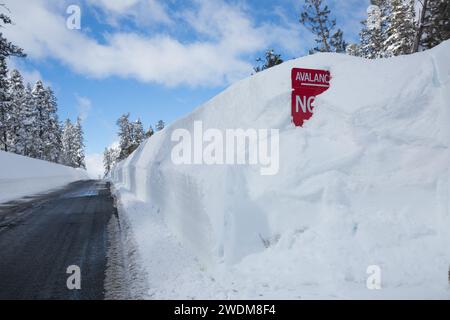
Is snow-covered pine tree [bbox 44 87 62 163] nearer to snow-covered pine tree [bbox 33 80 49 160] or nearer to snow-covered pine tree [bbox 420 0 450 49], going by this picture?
snow-covered pine tree [bbox 33 80 49 160]

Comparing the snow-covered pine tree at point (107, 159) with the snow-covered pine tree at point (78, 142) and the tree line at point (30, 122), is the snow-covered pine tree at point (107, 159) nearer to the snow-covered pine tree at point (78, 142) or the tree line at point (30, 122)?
the snow-covered pine tree at point (78, 142)

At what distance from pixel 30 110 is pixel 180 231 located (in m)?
57.2

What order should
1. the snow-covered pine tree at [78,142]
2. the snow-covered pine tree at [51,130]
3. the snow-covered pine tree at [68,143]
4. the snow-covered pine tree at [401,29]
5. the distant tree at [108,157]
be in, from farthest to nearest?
1. the distant tree at [108,157]
2. the snow-covered pine tree at [78,142]
3. the snow-covered pine tree at [68,143]
4. the snow-covered pine tree at [51,130]
5. the snow-covered pine tree at [401,29]

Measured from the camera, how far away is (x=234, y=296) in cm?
382

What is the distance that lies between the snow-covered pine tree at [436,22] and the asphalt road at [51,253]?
1926 centimetres

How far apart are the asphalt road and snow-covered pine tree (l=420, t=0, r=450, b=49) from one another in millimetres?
19255

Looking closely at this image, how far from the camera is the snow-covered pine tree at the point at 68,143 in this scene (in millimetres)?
89250

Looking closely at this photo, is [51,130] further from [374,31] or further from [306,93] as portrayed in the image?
[306,93]

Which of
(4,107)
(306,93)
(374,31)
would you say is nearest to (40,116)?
(4,107)

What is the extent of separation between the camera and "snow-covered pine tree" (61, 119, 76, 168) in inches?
3514

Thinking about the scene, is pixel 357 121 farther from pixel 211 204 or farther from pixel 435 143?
pixel 211 204

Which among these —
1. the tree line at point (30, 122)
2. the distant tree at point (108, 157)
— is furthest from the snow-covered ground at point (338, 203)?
the distant tree at point (108, 157)

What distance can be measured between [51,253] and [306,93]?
16.9 feet
